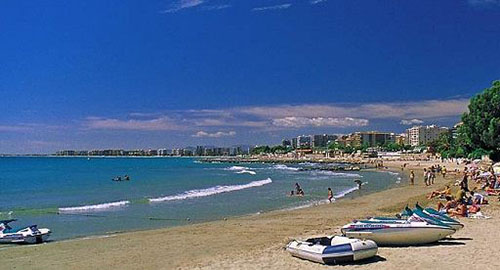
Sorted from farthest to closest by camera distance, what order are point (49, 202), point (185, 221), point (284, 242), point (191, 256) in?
1. point (49, 202)
2. point (185, 221)
3. point (284, 242)
4. point (191, 256)

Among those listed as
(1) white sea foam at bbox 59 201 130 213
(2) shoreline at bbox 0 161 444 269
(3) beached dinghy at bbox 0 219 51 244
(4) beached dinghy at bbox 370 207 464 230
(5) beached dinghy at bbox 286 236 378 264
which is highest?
(4) beached dinghy at bbox 370 207 464 230

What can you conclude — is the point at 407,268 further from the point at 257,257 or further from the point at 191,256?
the point at 191,256

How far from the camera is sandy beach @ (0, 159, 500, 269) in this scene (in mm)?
12102

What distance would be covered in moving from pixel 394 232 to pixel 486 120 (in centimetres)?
5715

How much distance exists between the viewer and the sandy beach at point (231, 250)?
1210 cm

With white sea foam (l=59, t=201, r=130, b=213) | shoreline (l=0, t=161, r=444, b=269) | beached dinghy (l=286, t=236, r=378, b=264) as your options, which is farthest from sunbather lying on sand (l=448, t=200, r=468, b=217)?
white sea foam (l=59, t=201, r=130, b=213)

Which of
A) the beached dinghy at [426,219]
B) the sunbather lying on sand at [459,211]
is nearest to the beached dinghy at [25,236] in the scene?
the beached dinghy at [426,219]

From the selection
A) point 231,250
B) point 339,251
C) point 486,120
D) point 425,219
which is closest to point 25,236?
point 231,250

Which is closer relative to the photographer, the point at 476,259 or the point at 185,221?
the point at 476,259

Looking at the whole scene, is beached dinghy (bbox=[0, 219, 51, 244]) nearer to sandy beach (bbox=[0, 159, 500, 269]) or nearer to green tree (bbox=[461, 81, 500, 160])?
sandy beach (bbox=[0, 159, 500, 269])

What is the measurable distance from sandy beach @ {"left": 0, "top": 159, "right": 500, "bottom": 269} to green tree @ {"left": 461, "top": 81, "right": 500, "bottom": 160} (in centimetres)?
4491

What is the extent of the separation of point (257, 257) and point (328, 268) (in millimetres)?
2239

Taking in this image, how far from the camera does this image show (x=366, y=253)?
11898 mm

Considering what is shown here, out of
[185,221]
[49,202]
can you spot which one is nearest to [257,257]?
[185,221]
